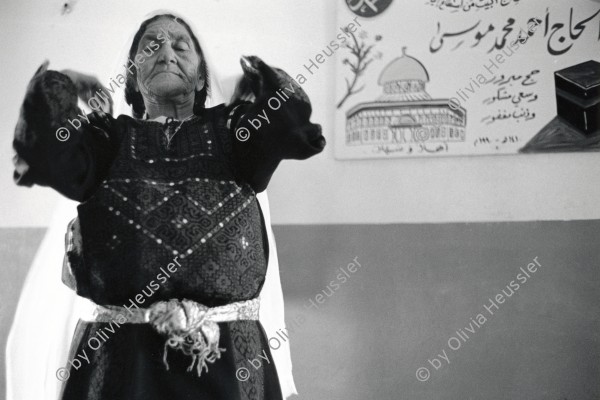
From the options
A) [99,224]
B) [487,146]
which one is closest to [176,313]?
[99,224]

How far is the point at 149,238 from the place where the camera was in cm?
129

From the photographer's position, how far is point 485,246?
2.01 m

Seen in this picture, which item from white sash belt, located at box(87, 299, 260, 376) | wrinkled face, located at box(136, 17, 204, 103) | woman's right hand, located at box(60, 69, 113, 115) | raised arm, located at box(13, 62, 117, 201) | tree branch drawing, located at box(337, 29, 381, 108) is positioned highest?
tree branch drawing, located at box(337, 29, 381, 108)

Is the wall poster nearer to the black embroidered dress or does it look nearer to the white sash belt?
the black embroidered dress

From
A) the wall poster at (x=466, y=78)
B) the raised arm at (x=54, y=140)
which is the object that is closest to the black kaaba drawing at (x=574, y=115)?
the wall poster at (x=466, y=78)

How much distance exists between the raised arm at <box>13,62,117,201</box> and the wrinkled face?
7.9 inches

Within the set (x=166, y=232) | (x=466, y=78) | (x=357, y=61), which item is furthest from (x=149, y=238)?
(x=466, y=78)

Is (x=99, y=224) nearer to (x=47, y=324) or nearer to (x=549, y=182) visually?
(x=47, y=324)

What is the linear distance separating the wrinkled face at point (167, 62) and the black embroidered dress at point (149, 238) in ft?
0.50

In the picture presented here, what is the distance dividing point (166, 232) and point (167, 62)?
0.41 m

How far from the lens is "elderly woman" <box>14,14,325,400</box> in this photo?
4.14 ft

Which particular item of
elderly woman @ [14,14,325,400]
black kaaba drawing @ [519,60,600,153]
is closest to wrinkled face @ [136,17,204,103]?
elderly woman @ [14,14,325,400]

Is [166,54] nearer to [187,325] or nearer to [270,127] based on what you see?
[270,127]

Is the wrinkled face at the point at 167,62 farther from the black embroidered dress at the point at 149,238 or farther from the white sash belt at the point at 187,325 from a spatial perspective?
the white sash belt at the point at 187,325
